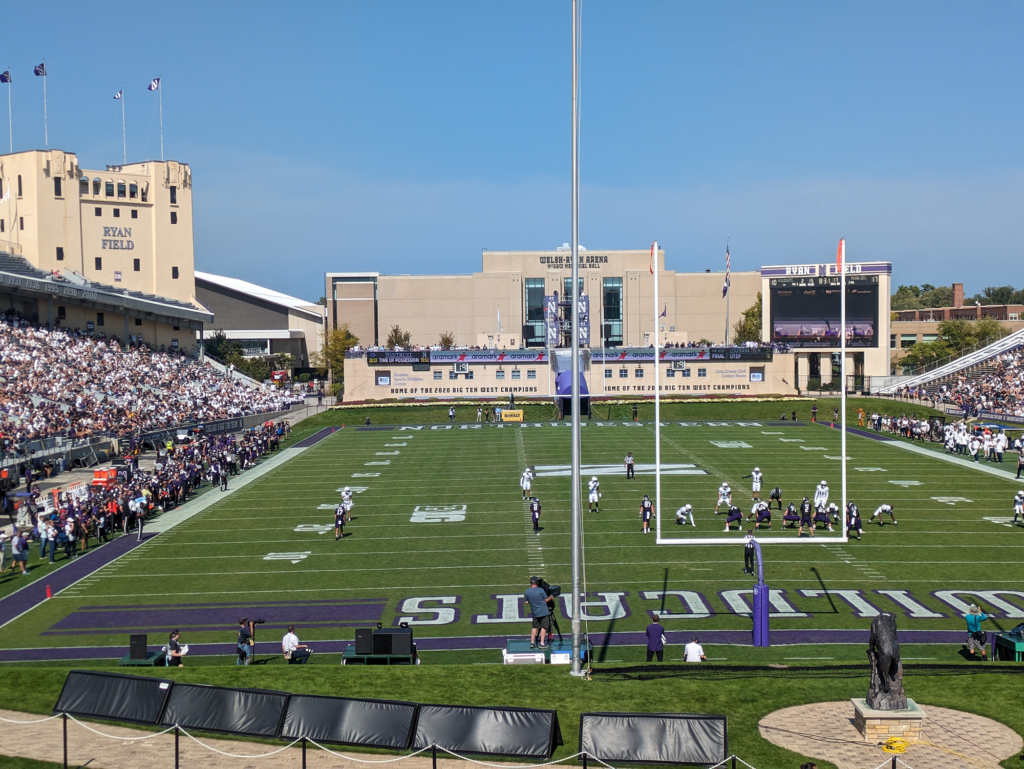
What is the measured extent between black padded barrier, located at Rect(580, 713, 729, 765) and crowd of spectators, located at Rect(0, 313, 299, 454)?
28692 millimetres

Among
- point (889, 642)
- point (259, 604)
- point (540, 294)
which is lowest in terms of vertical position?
point (259, 604)

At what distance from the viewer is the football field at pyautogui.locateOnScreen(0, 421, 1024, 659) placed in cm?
1773

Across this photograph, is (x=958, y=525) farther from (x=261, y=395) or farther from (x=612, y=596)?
(x=261, y=395)

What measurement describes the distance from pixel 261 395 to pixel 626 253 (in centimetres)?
3922

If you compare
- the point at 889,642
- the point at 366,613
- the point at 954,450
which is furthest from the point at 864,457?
the point at 889,642

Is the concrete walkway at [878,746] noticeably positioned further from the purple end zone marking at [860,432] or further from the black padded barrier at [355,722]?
the purple end zone marking at [860,432]

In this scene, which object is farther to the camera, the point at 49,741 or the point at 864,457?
the point at 864,457

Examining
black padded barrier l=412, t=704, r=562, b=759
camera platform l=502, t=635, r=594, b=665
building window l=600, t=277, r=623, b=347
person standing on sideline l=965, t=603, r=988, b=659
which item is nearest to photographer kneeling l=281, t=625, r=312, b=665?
camera platform l=502, t=635, r=594, b=665

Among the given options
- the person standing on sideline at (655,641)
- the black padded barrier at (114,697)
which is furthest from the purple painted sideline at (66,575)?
the person standing on sideline at (655,641)

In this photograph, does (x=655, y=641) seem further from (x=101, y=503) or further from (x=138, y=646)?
(x=101, y=503)

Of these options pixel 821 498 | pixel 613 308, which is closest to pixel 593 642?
pixel 821 498

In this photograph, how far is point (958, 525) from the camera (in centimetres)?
2542

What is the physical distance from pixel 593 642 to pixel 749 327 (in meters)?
70.8

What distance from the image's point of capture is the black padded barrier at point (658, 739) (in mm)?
9992
